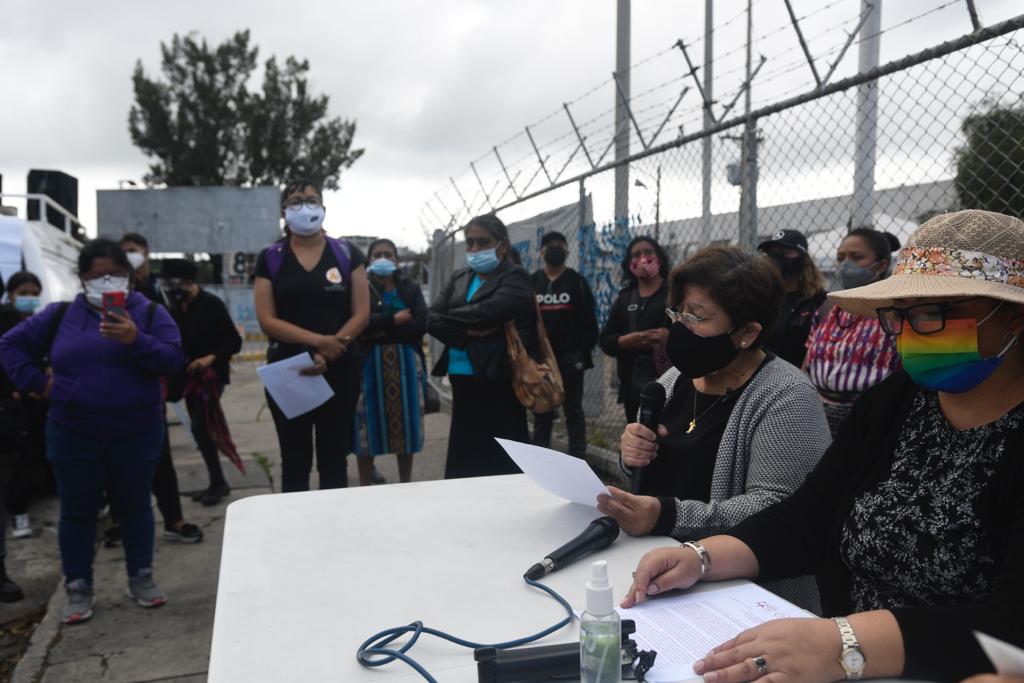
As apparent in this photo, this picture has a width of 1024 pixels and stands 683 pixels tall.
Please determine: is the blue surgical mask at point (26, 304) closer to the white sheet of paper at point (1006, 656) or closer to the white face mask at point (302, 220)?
the white face mask at point (302, 220)

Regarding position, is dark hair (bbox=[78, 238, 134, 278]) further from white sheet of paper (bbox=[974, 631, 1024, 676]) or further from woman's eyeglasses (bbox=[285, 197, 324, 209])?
white sheet of paper (bbox=[974, 631, 1024, 676])

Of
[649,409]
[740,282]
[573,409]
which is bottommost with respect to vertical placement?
[573,409]

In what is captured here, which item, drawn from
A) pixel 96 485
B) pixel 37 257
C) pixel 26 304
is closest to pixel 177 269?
pixel 26 304

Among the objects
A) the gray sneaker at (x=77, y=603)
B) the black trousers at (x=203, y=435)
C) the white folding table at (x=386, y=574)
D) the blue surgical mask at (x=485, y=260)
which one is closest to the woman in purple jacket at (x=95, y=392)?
the gray sneaker at (x=77, y=603)

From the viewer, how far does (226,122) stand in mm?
32531

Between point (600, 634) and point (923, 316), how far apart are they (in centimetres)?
91

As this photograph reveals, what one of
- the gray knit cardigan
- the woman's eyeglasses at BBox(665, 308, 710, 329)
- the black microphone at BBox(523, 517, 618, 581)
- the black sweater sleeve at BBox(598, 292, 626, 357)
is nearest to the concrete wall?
the black sweater sleeve at BBox(598, 292, 626, 357)

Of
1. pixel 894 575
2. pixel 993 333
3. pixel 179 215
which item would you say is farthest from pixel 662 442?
pixel 179 215

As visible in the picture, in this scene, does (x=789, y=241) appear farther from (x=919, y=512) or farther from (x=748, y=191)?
(x=919, y=512)

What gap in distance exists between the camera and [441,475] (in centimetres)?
622

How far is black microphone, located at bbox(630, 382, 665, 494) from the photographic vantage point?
2168 millimetres

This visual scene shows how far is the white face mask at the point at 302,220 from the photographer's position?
4000 millimetres

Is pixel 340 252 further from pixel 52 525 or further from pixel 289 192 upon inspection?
pixel 52 525

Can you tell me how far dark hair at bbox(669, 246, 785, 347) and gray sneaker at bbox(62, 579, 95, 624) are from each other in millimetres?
3078
